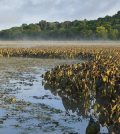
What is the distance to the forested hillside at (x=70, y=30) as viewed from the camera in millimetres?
111438

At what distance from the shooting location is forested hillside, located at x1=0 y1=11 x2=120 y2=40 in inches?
4387

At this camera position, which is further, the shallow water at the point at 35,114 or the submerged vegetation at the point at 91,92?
the shallow water at the point at 35,114

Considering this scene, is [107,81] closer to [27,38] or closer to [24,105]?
[24,105]

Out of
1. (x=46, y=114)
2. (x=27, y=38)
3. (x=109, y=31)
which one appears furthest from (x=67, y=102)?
(x=27, y=38)

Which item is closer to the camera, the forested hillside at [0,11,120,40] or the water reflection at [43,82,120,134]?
the water reflection at [43,82,120,134]

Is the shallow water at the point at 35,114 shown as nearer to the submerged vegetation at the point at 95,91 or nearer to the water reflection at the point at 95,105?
the water reflection at the point at 95,105

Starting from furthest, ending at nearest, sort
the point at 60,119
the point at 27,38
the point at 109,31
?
1. the point at 27,38
2. the point at 109,31
3. the point at 60,119

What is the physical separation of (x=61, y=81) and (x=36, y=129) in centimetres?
739

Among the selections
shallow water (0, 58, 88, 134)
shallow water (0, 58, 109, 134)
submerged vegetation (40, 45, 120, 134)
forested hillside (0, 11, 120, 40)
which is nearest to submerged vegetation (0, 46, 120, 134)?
submerged vegetation (40, 45, 120, 134)

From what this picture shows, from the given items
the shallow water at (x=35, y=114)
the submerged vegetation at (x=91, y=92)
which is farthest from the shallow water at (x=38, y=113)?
the submerged vegetation at (x=91, y=92)

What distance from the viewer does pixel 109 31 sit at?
366 ft

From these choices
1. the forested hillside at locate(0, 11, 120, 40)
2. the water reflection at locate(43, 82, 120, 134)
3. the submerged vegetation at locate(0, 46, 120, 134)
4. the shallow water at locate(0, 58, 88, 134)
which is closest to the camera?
the water reflection at locate(43, 82, 120, 134)

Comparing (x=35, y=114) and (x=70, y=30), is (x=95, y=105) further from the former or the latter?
(x=70, y=30)

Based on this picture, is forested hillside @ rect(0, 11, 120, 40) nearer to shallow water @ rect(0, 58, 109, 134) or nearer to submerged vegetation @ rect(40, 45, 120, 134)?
submerged vegetation @ rect(40, 45, 120, 134)
